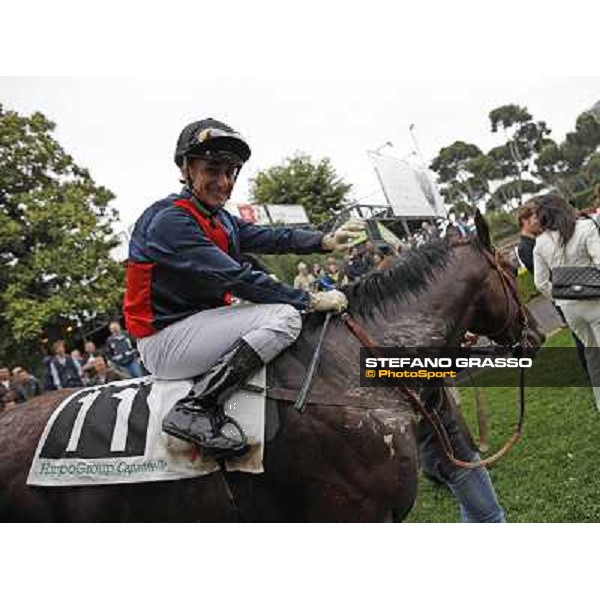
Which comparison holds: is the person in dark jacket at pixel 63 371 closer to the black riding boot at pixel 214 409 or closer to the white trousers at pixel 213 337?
the white trousers at pixel 213 337

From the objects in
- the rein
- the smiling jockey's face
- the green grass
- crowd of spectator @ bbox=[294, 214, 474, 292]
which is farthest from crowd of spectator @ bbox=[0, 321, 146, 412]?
the rein

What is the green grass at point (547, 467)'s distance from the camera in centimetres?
404

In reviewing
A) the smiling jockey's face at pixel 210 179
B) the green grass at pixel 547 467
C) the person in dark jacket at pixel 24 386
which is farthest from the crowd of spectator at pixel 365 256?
the person in dark jacket at pixel 24 386

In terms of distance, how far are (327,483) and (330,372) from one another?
0.53 meters

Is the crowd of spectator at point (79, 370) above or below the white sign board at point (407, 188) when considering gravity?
below

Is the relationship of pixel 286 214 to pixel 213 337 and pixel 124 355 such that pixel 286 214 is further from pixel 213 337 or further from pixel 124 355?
pixel 213 337

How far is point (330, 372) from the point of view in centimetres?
271

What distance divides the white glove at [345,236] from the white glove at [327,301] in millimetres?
497

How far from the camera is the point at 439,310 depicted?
3.01m

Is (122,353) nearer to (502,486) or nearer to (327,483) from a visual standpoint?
(502,486)

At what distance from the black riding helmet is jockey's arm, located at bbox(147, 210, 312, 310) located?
0.36m

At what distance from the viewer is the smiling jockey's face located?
283 centimetres

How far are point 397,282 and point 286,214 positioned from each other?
28238mm

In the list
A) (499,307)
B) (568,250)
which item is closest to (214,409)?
(499,307)
